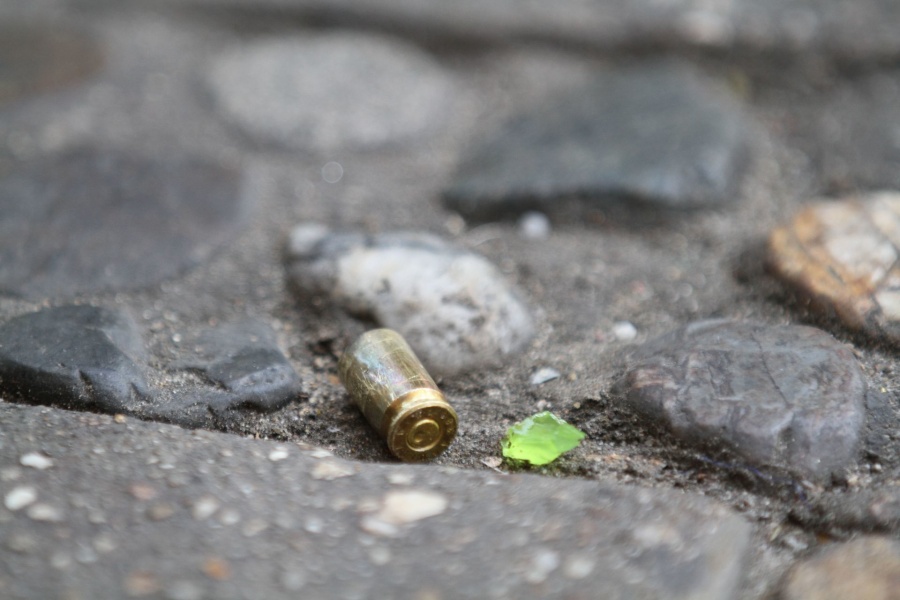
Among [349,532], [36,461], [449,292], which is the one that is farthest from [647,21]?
[36,461]

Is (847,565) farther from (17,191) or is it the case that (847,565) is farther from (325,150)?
(17,191)

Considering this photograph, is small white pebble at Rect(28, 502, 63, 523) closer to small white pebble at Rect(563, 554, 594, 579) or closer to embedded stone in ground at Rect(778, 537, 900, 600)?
small white pebble at Rect(563, 554, 594, 579)

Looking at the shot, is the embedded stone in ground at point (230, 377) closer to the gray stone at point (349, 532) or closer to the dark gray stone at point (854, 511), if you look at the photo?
the gray stone at point (349, 532)

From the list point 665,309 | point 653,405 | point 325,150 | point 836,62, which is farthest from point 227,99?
point 836,62

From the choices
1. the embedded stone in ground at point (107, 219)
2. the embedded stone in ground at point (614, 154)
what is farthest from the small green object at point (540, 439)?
the embedded stone in ground at point (107, 219)

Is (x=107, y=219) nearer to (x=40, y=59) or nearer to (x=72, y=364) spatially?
(x=72, y=364)

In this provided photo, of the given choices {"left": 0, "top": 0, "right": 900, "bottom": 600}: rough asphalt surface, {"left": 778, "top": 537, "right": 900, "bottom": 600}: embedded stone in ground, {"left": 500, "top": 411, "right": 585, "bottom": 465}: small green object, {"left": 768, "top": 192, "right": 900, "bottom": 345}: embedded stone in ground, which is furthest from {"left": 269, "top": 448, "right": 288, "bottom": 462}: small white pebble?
{"left": 768, "top": 192, "right": 900, "bottom": 345}: embedded stone in ground

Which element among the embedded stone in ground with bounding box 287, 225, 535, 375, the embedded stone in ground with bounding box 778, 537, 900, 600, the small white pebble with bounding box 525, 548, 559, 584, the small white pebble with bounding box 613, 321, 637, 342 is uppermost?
the embedded stone in ground with bounding box 287, 225, 535, 375

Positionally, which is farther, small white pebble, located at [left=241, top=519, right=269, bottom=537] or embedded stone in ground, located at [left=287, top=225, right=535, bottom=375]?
embedded stone in ground, located at [left=287, top=225, right=535, bottom=375]
